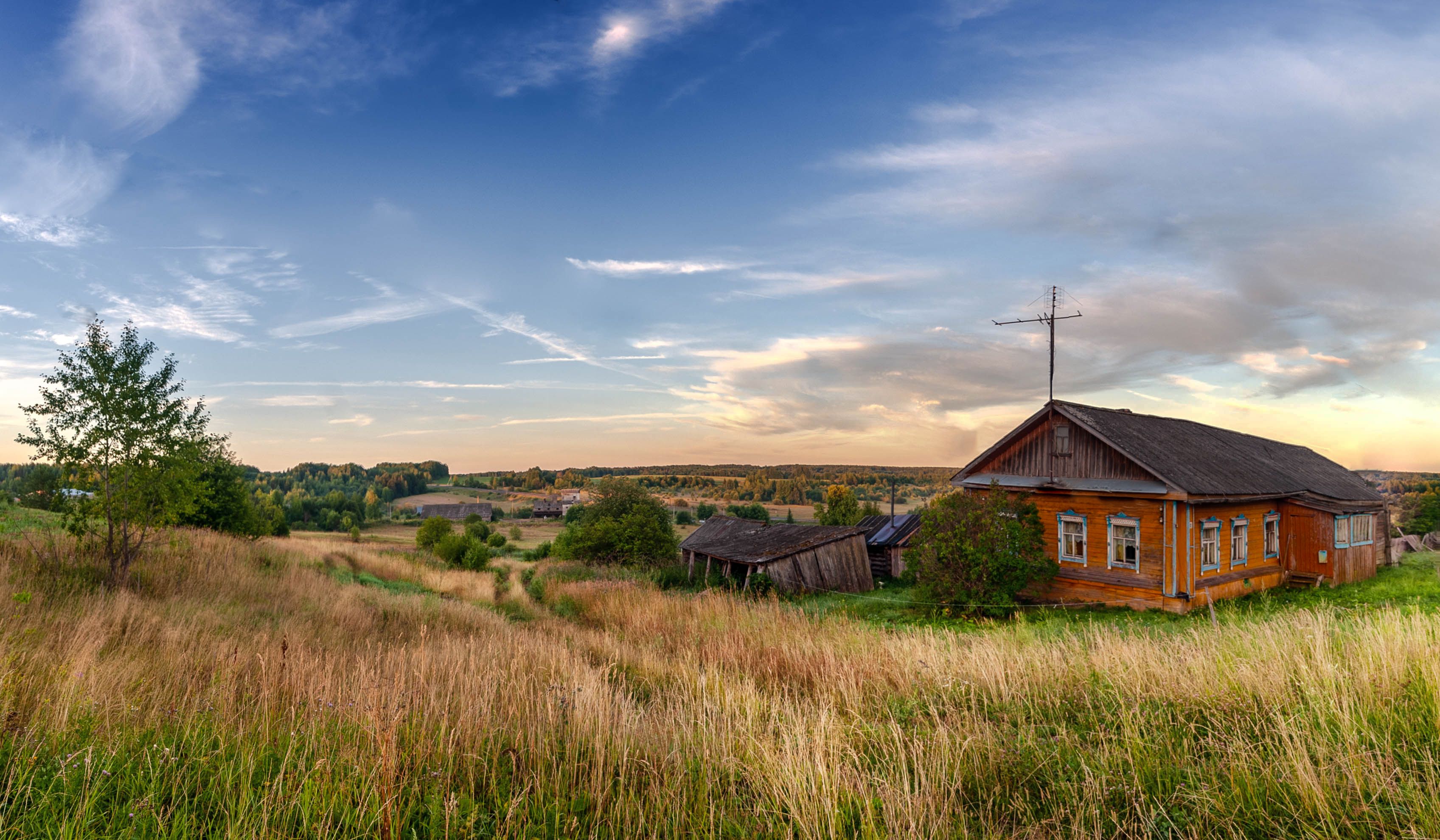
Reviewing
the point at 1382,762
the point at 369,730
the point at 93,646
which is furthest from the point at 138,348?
the point at 1382,762

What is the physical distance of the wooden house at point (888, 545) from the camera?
33.7 meters

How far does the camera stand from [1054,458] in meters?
19.3

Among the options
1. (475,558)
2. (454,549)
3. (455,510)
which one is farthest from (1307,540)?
(455,510)

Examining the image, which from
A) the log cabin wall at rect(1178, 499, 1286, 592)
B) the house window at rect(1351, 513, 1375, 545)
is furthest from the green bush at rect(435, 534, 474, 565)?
the house window at rect(1351, 513, 1375, 545)

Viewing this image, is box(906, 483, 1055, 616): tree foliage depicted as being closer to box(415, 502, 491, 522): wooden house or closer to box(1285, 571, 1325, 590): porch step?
box(1285, 571, 1325, 590): porch step

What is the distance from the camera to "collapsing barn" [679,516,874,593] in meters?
28.0

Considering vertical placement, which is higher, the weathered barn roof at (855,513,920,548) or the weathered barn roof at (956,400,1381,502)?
the weathered barn roof at (956,400,1381,502)

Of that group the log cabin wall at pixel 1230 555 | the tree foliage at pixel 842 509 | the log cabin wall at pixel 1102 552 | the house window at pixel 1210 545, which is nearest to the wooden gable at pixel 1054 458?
the log cabin wall at pixel 1102 552

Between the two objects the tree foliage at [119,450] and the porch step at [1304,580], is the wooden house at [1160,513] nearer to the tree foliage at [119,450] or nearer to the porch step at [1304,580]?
the porch step at [1304,580]

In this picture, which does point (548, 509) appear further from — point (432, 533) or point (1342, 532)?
point (1342, 532)

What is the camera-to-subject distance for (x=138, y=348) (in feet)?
41.0

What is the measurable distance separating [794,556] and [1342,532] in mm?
17974

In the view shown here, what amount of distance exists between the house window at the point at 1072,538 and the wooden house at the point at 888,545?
13.5m

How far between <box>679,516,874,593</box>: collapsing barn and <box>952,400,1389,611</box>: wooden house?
9.08 meters
